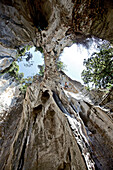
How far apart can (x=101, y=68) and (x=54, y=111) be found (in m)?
4.33

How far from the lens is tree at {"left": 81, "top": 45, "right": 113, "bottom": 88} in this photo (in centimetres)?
514

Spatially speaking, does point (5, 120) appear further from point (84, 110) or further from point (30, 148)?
point (84, 110)

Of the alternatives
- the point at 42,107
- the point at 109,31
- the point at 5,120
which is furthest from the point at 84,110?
the point at 5,120

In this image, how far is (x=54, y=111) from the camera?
5684mm

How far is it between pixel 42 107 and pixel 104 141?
14.1 ft

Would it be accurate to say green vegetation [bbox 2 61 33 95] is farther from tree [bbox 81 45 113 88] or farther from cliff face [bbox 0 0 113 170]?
tree [bbox 81 45 113 88]

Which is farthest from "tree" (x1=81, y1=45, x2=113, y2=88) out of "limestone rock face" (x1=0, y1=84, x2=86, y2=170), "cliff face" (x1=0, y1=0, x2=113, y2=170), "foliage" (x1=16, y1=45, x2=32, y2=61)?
"foliage" (x1=16, y1=45, x2=32, y2=61)

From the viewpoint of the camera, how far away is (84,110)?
5344 mm

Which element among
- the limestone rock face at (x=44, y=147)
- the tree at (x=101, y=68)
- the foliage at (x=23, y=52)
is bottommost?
the limestone rock face at (x=44, y=147)

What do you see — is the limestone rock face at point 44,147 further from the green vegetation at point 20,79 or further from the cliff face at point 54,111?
the green vegetation at point 20,79

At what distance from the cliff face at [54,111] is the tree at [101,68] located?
0.98 metres

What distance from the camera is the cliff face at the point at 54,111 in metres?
3.24

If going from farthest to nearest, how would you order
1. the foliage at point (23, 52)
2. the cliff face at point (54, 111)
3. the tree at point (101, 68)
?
the foliage at point (23, 52) → the tree at point (101, 68) → the cliff face at point (54, 111)

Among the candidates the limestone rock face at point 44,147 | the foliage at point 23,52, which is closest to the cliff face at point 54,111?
the limestone rock face at point 44,147
